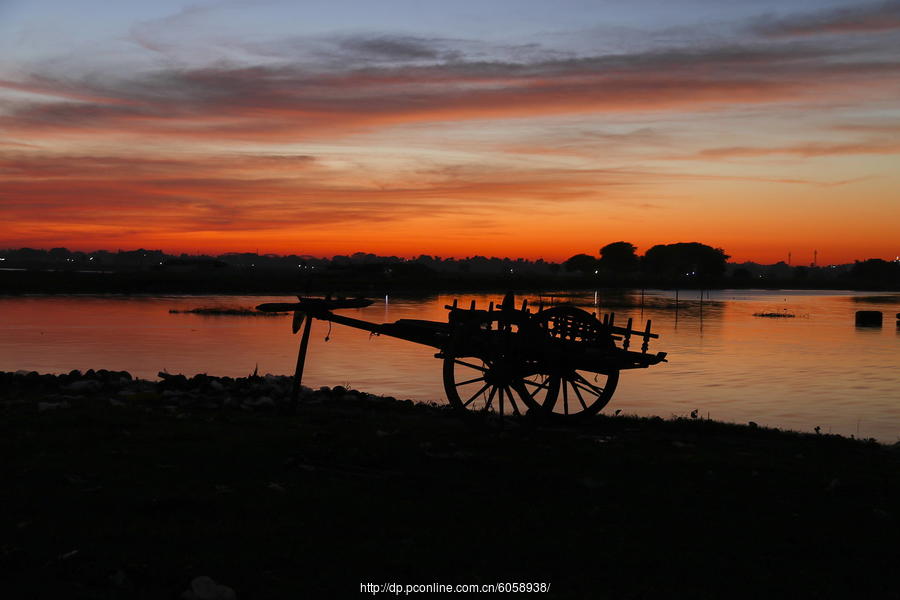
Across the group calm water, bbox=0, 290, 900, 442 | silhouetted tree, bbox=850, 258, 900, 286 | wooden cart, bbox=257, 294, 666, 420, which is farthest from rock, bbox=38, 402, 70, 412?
silhouetted tree, bbox=850, 258, 900, 286

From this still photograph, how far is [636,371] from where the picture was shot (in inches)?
1166

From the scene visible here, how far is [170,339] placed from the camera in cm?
3816

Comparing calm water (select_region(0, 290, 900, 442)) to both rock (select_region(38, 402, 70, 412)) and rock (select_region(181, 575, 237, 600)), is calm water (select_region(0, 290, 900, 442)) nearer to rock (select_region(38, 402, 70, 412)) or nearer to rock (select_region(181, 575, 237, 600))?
rock (select_region(38, 402, 70, 412))

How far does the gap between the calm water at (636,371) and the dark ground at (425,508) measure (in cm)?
849

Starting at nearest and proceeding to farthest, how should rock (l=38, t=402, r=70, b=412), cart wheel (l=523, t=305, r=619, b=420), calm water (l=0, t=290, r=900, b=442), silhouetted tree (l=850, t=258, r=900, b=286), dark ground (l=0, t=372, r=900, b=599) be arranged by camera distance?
dark ground (l=0, t=372, r=900, b=599) < cart wheel (l=523, t=305, r=619, b=420) < rock (l=38, t=402, r=70, b=412) < calm water (l=0, t=290, r=900, b=442) < silhouetted tree (l=850, t=258, r=900, b=286)

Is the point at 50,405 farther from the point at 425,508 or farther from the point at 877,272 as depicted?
the point at 877,272

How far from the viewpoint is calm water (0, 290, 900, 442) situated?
72.8 ft

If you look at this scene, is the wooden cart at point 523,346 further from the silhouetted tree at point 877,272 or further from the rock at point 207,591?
the silhouetted tree at point 877,272

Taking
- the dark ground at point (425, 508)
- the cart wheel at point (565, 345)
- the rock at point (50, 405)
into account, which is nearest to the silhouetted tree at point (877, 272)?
the cart wheel at point (565, 345)

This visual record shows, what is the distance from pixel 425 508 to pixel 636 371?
22.2 metres

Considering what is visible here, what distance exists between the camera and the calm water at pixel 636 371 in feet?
72.8

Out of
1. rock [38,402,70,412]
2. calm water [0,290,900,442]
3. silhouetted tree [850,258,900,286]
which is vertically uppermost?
silhouetted tree [850,258,900,286]

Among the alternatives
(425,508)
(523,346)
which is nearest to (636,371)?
(523,346)

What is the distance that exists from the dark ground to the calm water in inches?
334
